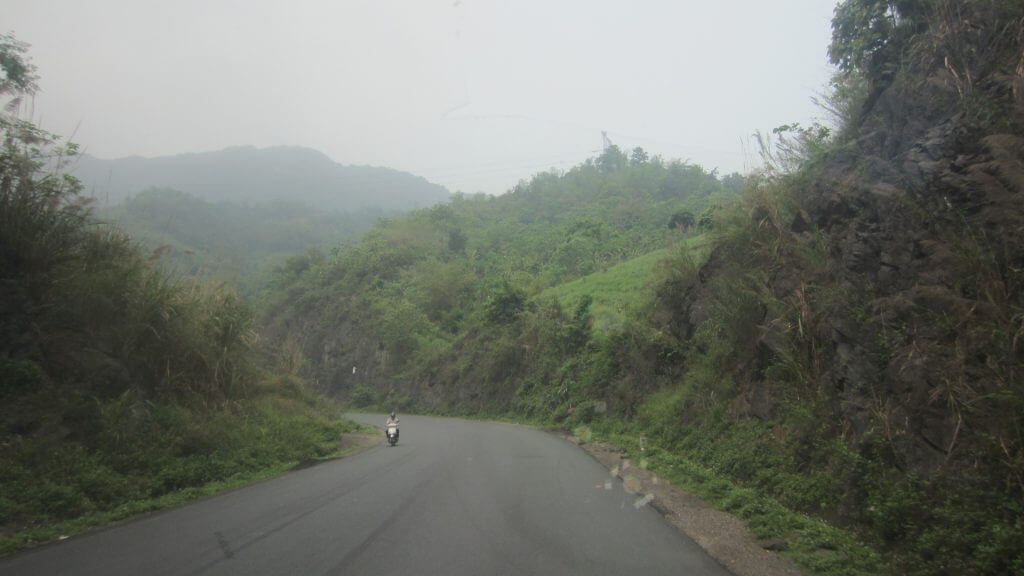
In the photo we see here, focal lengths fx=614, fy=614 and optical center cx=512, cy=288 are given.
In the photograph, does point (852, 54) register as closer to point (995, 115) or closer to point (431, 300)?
point (995, 115)

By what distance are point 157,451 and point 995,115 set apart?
1421 centimetres

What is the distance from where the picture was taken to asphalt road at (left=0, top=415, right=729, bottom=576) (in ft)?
18.8

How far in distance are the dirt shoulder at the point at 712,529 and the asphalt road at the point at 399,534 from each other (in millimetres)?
233

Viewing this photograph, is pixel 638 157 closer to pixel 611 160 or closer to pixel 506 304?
pixel 611 160

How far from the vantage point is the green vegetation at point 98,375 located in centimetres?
915

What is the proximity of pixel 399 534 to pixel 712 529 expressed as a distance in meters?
3.68

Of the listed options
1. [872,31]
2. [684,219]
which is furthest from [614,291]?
[872,31]

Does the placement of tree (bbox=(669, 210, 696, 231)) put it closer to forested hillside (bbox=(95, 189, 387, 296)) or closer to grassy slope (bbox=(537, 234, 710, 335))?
grassy slope (bbox=(537, 234, 710, 335))

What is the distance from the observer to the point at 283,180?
129625 mm

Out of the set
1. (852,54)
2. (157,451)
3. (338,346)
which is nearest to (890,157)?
(852,54)

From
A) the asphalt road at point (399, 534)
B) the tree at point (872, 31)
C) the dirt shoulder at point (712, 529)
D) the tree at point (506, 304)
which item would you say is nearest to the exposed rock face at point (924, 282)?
the tree at point (872, 31)

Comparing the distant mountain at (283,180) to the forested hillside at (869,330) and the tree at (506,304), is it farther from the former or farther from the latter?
the forested hillside at (869,330)

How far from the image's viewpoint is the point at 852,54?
12820mm

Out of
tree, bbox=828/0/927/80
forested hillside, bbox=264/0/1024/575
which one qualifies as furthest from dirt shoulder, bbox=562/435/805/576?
tree, bbox=828/0/927/80
